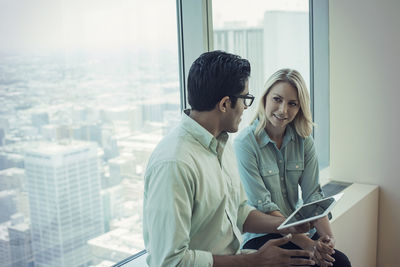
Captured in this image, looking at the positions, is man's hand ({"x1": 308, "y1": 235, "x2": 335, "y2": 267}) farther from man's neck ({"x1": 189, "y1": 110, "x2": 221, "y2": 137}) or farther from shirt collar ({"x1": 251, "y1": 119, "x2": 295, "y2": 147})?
man's neck ({"x1": 189, "y1": 110, "x2": 221, "y2": 137})

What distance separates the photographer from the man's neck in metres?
1.65

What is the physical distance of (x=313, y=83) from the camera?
373 centimetres

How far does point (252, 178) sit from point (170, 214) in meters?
0.87

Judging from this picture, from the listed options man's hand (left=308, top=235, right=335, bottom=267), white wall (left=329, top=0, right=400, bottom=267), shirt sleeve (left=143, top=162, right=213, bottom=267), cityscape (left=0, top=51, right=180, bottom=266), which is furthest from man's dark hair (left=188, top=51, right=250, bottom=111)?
white wall (left=329, top=0, right=400, bottom=267)

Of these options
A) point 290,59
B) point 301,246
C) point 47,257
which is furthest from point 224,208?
point 290,59

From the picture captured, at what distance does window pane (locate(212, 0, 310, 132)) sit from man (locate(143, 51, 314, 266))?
96 cm

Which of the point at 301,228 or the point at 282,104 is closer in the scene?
the point at 301,228

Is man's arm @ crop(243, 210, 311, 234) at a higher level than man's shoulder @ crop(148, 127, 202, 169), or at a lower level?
lower

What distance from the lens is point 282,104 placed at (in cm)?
223

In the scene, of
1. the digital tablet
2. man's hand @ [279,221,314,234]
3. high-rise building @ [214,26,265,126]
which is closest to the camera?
the digital tablet

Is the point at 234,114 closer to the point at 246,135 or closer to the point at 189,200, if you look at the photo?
the point at 189,200

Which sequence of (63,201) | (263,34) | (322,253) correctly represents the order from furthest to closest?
(263,34), (322,253), (63,201)

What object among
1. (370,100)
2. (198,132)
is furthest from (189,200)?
(370,100)

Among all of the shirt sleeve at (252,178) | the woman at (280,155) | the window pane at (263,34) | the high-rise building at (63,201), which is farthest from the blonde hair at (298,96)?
the high-rise building at (63,201)
